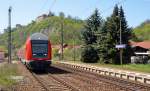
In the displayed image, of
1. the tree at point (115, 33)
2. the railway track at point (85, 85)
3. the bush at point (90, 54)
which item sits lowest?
the railway track at point (85, 85)

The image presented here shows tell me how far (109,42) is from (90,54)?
7.23 metres

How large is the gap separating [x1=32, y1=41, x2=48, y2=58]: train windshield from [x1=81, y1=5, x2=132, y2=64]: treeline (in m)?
21.1

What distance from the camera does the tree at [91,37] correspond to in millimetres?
67375

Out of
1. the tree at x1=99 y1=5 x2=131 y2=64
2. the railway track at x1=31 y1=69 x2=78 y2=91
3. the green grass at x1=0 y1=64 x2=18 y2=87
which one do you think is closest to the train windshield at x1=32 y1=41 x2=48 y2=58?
the green grass at x1=0 y1=64 x2=18 y2=87

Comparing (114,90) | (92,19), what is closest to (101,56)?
(92,19)

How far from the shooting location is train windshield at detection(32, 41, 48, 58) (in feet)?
122

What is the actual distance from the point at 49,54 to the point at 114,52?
23950 millimetres

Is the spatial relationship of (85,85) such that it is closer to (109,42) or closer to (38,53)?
(38,53)

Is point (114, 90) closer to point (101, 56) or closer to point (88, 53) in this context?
point (101, 56)

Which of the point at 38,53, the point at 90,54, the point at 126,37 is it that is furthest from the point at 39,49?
the point at 90,54

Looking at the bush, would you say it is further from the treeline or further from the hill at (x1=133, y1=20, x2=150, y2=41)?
the hill at (x1=133, y1=20, x2=150, y2=41)

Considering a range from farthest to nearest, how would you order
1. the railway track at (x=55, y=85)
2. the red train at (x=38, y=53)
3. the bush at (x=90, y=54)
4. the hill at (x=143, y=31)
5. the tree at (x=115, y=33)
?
the hill at (x=143, y=31)
the bush at (x=90, y=54)
the tree at (x=115, y=33)
the red train at (x=38, y=53)
the railway track at (x=55, y=85)

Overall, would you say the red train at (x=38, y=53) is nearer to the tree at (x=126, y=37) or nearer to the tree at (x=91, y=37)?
the tree at (x=126, y=37)

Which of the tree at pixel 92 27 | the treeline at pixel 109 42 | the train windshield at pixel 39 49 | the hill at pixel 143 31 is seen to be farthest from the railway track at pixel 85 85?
the hill at pixel 143 31
